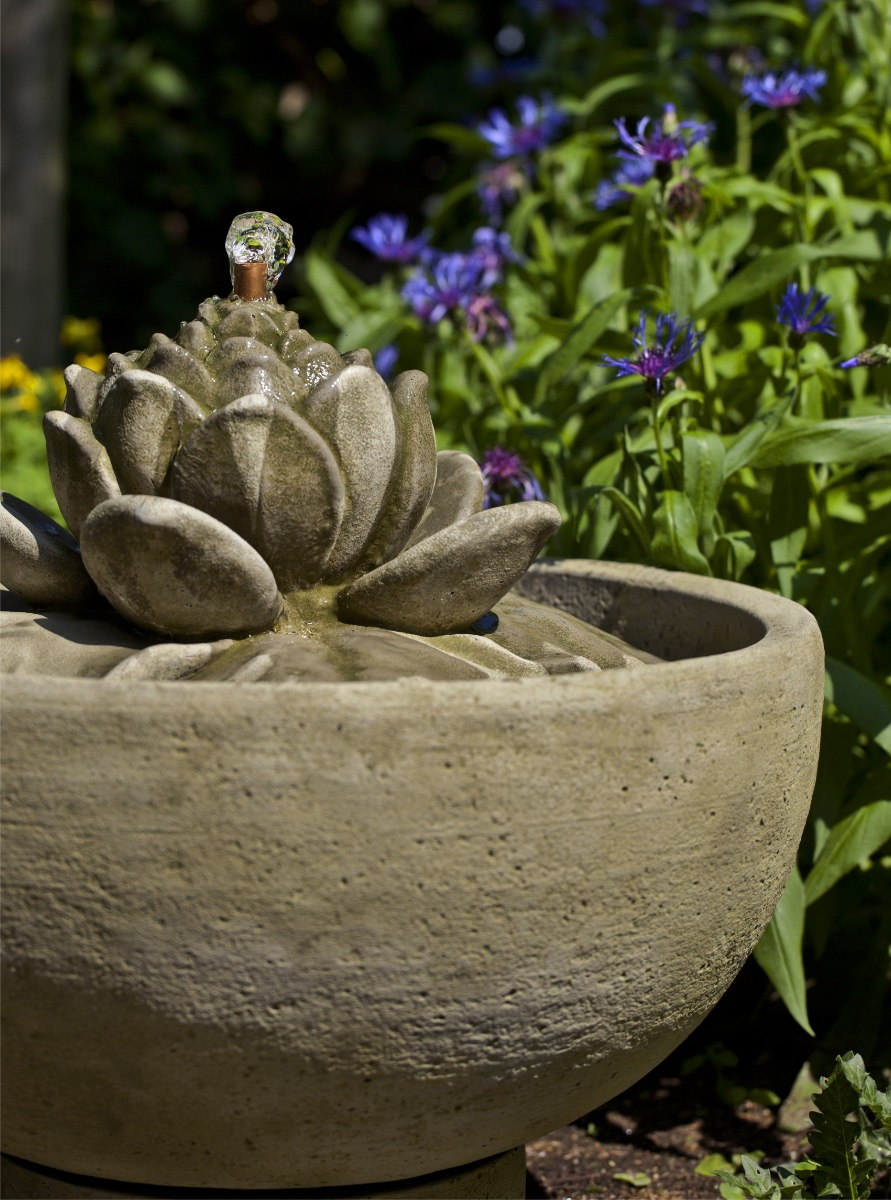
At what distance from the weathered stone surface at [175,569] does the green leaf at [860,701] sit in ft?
3.22

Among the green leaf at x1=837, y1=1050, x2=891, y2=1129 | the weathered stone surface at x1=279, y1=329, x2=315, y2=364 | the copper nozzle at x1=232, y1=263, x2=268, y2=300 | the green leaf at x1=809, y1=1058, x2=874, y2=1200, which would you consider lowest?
the green leaf at x1=809, y1=1058, x2=874, y2=1200

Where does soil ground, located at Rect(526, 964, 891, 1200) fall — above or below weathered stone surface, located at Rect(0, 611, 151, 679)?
below

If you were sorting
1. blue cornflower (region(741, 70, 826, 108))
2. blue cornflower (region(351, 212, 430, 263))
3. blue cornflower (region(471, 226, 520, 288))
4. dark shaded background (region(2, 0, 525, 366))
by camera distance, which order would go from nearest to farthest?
blue cornflower (region(741, 70, 826, 108))
blue cornflower (region(471, 226, 520, 288))
blue cornflower (region(351, 212, 430, 263))
dark shaded background (region(2, 0, 525, 366))

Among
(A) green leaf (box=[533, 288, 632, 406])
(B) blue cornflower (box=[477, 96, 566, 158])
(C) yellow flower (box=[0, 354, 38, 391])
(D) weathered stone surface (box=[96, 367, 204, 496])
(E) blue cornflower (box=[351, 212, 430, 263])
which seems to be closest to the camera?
(D) weathered stone surface (box=[96, 367, 204, 496])

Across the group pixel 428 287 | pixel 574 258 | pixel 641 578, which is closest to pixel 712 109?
pixel 574 258

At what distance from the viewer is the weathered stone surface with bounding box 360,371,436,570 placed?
69.4 inches

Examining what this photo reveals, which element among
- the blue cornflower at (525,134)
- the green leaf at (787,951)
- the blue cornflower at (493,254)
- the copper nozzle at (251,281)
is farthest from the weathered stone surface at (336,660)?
the blue cornflower at (525,134)

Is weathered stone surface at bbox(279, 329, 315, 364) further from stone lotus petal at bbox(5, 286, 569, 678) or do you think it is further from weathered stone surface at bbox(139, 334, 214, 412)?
weathered stone surface at bbox(139, 334, 214, 412)

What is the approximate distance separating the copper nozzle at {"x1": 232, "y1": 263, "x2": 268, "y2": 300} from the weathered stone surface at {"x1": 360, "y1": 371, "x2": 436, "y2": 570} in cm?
23

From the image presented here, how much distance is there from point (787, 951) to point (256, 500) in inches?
42.2

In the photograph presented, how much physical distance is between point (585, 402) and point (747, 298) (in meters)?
0.36

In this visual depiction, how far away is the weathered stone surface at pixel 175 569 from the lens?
1509 millimetres

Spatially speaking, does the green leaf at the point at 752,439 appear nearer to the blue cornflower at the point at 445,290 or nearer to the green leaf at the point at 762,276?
the green leaf at the point at 762,276

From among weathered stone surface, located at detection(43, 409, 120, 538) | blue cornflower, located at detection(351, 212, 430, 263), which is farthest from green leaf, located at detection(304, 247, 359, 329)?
weathered stone surface, located at detection(43, 409, 120, 538)
